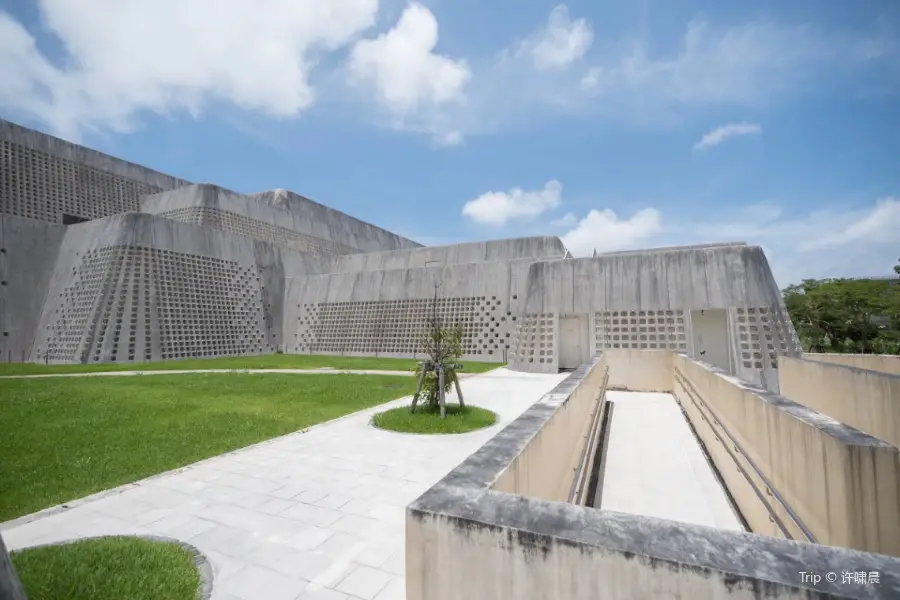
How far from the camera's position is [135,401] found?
831cm

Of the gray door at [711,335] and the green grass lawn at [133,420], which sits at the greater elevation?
the gray door at [711,335]

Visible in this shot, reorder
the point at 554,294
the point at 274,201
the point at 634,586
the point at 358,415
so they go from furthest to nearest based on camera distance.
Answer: the point at 274,201, the point at 554,294, the point at 358,415, the point at 634,586

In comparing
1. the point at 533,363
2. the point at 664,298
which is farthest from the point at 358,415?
the point at 664,298

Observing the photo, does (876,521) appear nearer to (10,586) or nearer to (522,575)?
(522,575)

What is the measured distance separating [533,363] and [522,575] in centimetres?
1291

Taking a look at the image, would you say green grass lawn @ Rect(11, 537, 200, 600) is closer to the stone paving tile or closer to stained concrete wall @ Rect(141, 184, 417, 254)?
the stone paving tile

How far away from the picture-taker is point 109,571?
2.67 meters

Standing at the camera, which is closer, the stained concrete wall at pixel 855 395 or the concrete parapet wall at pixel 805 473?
the concrete parapet wall at pixel 805 473

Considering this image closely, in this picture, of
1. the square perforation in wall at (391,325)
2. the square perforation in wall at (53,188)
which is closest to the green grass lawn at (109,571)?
the square perforation in wall at (391,325)

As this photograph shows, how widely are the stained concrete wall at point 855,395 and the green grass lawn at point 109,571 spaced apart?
570cm

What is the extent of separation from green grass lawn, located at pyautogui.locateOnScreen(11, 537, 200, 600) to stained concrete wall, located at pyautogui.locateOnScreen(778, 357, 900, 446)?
5704 mm

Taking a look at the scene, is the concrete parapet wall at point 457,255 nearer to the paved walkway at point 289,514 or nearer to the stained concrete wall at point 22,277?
the stained concrete wall at point 22,277

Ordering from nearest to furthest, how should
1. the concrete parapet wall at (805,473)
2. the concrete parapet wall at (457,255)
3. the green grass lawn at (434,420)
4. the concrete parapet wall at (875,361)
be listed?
the concrete parapet wall at (805,473) → the green grass lawn at (434,420) → the concrete parapet wall at (875,361) → the concrete parapet wall at (457,255)

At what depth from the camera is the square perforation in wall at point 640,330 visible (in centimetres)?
1284
